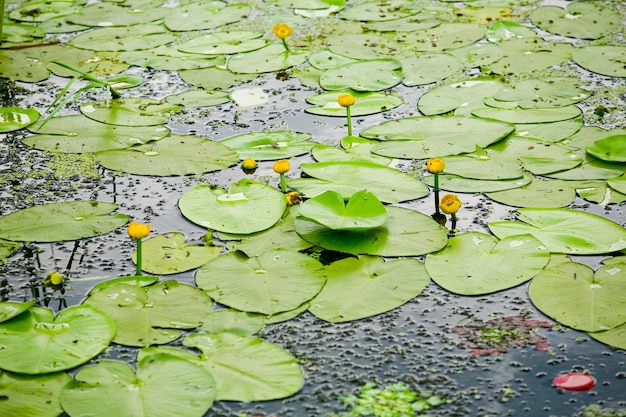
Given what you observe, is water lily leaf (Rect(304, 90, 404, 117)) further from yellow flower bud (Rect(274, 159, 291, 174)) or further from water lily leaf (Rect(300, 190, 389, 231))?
water lily leaf (Rect(300, 190, 389, 231))

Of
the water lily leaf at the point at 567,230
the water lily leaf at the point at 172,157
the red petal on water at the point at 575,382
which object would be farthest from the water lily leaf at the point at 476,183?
the red petal on water at the point at 575,382

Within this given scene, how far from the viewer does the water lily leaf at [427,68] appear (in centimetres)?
307

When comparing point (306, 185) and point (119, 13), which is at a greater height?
point (119, 13)

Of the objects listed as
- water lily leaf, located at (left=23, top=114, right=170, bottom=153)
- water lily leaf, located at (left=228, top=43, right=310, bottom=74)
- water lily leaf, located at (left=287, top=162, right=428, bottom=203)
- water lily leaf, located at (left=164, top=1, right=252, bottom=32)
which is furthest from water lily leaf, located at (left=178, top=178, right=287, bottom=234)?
water lily leaf, located at (left=164, top=1, right=252, bottom=32)

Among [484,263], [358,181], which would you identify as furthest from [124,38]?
[484,263]

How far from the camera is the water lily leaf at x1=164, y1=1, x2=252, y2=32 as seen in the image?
11.9 feet

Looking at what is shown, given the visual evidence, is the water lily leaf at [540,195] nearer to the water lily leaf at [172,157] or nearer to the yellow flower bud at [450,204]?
the yellow flower bud at [450,204]

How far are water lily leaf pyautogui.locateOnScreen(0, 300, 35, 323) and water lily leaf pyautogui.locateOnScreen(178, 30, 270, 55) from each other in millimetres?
1715

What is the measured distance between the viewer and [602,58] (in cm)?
315

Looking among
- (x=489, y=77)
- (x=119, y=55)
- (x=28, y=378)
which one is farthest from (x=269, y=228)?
(x=119, y=55)

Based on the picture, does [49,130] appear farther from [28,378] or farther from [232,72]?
[28,378]

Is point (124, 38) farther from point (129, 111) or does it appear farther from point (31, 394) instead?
point (31, 394)

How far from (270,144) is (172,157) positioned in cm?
33

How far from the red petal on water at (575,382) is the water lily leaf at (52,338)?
3.19 ft
